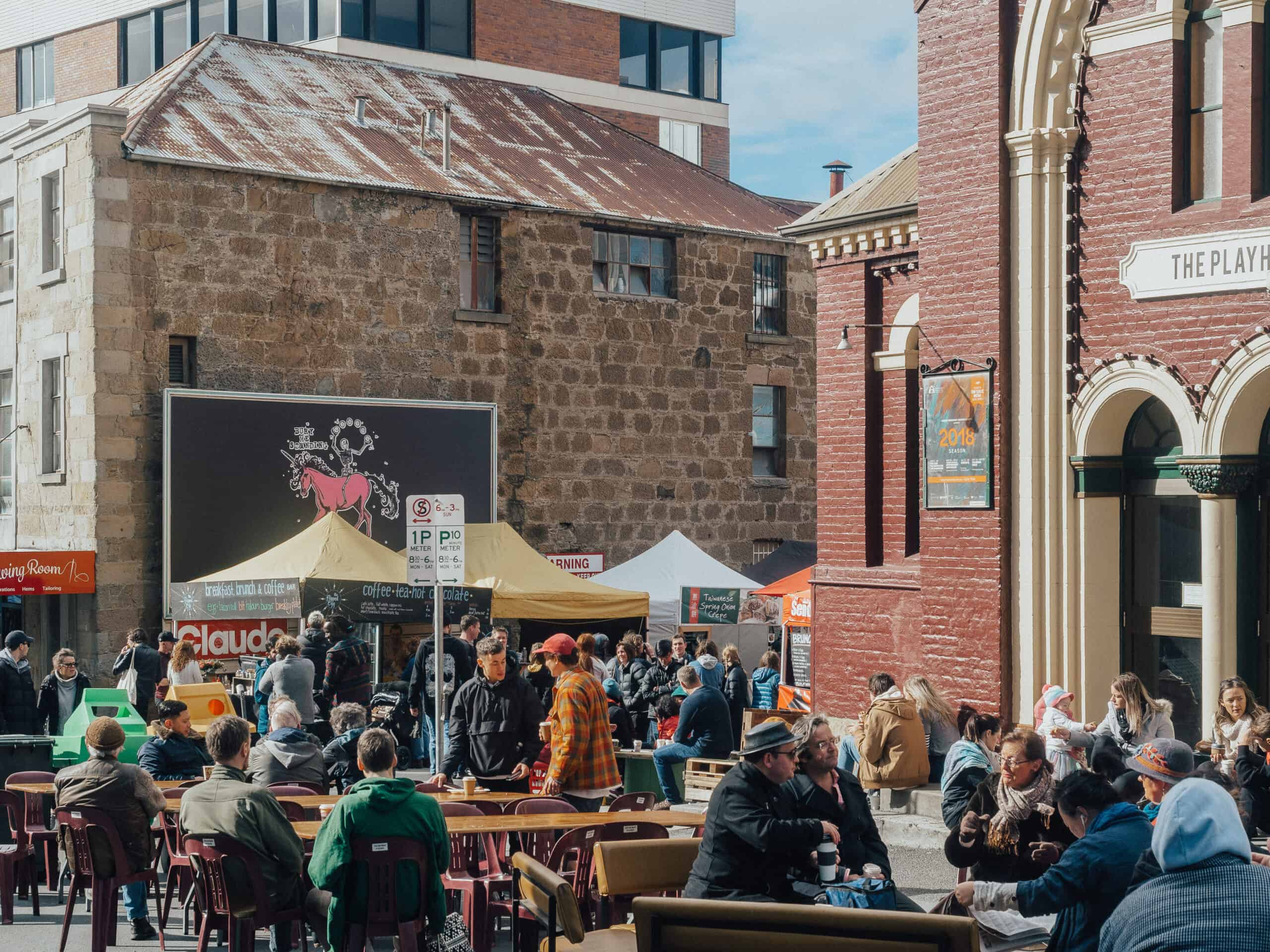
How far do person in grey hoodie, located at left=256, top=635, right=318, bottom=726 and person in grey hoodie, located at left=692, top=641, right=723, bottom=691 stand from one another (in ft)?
12.1

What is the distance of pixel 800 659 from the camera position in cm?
2144

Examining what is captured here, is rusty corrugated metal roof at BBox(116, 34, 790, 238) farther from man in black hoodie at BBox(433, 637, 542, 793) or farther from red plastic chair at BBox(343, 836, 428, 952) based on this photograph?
red plastic chair at BBox(343, 836, 428, 952)

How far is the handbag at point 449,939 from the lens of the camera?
796cm

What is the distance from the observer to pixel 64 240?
2306 cm

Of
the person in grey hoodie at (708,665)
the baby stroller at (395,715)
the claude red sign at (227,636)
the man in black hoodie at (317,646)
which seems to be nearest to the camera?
the baby stroller at (395,715)

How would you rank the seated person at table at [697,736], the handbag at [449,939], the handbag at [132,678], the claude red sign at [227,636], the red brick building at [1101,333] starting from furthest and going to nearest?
the claude red sign at [227,636], the handbag at [132,678], the seated person at table at [697,736], the red brick building at [1101,333], the handbag at [449,939]

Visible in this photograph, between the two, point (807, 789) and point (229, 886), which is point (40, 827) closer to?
point (229, 886)

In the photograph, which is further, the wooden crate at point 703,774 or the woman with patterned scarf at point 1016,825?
the wooden crate at point 703,774

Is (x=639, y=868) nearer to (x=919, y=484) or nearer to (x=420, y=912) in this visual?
(x=420, y=912)

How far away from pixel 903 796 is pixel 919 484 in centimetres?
445

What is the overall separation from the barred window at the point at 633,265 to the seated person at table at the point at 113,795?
18.4 m

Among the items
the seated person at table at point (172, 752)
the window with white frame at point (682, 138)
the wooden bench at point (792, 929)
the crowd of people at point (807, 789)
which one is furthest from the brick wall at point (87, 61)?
the wooden bench at point (792, 929)

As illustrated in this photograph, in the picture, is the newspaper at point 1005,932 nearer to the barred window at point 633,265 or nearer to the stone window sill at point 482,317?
the stone window sill at point 482,317

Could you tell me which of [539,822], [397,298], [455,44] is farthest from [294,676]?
[455,44]
